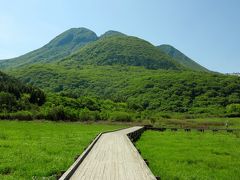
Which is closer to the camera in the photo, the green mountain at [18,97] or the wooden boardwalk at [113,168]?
the wooden boardwalk at [113,168]

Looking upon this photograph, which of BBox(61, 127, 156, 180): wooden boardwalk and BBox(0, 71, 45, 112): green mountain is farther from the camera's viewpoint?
BBox(0, 71, 45, 112): green mountain

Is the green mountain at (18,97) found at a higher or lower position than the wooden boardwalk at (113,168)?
higher

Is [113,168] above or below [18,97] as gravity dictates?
below

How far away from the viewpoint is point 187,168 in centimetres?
2373

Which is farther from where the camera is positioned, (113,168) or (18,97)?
(18,97)

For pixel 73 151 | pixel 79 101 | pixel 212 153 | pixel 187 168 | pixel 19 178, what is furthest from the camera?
pixel 79 101

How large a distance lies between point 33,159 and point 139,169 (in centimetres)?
845

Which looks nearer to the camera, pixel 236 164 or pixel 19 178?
pixel 19 178

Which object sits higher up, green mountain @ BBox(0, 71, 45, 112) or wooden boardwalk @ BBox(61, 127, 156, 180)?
green mountain @ BBox(0, 71, 45, 112)

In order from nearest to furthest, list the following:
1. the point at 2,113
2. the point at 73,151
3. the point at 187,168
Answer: the point at 187,168 → the point at 73,151 → the point at 2,113

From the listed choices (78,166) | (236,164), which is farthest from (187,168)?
(78,166)

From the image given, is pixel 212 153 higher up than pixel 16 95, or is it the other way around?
pixel 16 95

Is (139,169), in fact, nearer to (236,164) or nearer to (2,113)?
(236,164)

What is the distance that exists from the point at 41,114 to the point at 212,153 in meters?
76.3
